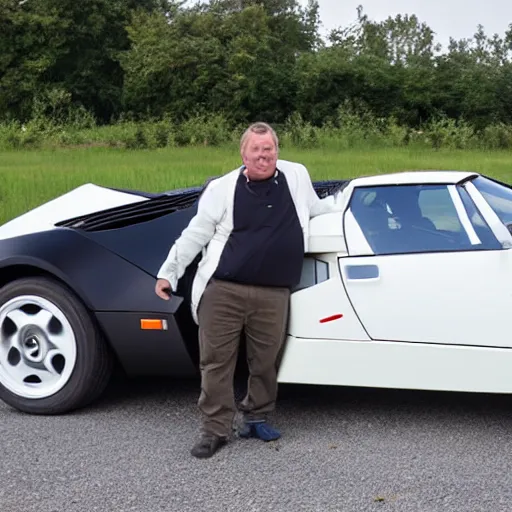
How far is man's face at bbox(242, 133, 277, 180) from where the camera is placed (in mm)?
3977

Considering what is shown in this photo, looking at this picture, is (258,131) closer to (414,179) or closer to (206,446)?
(414,179)

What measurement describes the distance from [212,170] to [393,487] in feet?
44.6

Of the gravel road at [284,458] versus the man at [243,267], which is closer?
the gravel road at [284,458]

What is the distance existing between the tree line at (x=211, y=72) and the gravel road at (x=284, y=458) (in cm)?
2834

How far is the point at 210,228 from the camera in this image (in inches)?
160

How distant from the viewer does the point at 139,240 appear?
4.50 metres

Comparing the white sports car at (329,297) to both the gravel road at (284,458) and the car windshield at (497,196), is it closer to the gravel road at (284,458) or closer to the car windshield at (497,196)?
the car windshield at (497,196)

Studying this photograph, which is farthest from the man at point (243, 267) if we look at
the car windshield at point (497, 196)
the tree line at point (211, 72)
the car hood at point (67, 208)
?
the tree line at point (211, 72)

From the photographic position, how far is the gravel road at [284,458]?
350 cm

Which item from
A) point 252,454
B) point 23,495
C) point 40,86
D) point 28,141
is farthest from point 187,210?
point 40,86

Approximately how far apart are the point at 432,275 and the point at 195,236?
110 centimetres

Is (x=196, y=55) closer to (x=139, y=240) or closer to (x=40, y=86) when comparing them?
(x=40, y=86)

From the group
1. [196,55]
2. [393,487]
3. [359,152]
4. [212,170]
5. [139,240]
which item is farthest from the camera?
[196,55]

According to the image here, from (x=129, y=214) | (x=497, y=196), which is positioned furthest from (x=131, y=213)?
(x=497, y=196)
